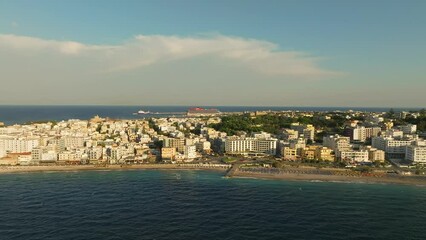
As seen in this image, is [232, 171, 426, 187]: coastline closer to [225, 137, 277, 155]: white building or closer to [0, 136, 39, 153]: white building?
[225, 137, 277, 155]: white building

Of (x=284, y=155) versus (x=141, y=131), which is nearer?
(x=284, y=155)

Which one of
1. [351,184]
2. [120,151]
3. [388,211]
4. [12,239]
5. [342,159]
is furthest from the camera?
[120,151]

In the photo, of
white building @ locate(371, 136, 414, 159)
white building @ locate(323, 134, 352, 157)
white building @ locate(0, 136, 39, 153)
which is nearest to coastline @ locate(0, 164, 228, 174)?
white building @ locate(0, 136, 39, 153)

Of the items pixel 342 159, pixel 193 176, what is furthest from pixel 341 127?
pixel 193 176

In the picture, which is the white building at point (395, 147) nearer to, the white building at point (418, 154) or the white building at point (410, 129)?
the white building at point (418, 154)

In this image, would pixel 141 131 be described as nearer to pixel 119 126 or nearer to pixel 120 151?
pixel 119 126

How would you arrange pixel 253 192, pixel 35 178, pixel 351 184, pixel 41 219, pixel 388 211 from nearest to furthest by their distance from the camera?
pixel 41 219 < pixel 388 211 < pixel 253 192 < pixel 351 184 < pixel 35 178

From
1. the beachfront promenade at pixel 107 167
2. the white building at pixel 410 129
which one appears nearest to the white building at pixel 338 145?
the beachfront promenade at pixel 107 167

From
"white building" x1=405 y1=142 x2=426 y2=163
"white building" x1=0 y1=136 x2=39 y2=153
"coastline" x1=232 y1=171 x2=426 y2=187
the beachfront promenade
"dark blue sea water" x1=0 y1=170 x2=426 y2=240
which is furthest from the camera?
"white building" x1=0 y1=136 x2=39 y2=153

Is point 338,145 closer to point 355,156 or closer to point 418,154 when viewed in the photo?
point 355,156
